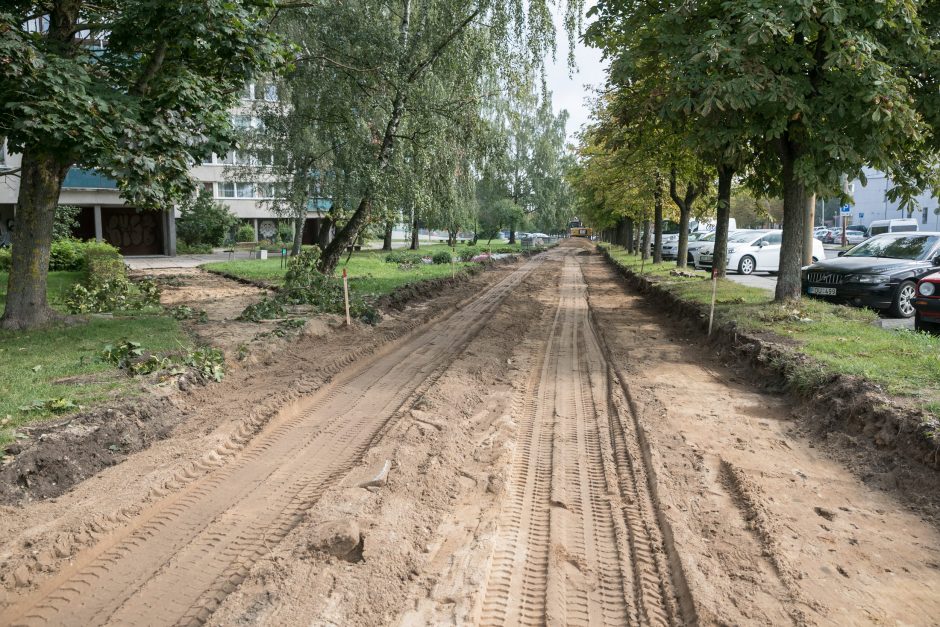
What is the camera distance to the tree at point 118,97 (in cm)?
693

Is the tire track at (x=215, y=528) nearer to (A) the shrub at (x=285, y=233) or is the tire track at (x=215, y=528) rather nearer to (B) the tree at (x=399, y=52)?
(B) the tree at (x=399, y=52)

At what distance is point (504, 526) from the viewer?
4.34 m

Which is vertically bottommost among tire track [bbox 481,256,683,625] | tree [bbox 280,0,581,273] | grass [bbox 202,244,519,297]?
tire track [bbox 481,256,683,625]

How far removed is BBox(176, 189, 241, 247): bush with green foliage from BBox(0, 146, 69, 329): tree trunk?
28.4 m

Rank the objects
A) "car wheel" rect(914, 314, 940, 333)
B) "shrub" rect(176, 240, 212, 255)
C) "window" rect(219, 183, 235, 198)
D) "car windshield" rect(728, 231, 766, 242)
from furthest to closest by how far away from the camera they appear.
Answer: "window" rect(219, 183, 235, 198) → "shrub" rect(176, 240, 212, 255) → "car windshield" rect(728, 231, 766, 242) → "car wheel" rect(914, 314, 940, 333)

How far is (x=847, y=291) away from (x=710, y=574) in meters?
10.9

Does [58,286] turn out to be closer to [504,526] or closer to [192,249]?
[504,526]

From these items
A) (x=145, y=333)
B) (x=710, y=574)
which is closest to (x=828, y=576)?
(x=710, y=574)

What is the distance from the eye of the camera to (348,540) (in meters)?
3.97

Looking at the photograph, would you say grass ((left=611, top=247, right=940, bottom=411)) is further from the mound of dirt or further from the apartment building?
the apartment building

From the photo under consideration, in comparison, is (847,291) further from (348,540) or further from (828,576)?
(348,540)

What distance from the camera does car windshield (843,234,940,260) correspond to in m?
12.8

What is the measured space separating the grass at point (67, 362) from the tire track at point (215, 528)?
1.74m

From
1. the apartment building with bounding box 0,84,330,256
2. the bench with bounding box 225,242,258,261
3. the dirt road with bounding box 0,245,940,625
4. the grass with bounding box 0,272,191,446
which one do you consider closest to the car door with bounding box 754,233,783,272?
the apartment building with bounding box 0,84,330,256
